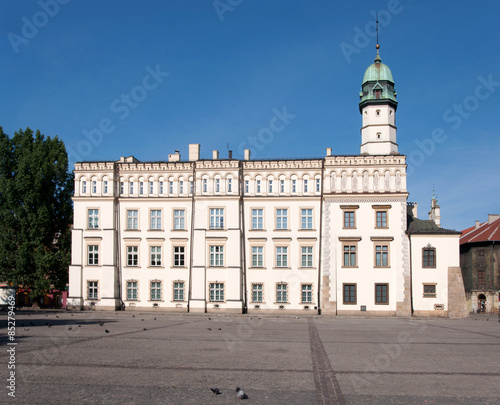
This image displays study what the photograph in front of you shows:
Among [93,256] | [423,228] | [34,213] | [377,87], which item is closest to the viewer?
[423,228]

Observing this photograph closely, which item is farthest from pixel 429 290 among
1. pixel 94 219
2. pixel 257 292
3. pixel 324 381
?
pixel 324 381

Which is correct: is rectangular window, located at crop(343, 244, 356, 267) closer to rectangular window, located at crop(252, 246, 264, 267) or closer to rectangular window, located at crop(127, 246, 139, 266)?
rectangular window, located at crop(252, 246, 264, 267)

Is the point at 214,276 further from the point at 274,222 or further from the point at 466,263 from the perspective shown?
the point at 466,263

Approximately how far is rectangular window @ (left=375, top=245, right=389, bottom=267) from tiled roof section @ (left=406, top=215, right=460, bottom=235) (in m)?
2.78

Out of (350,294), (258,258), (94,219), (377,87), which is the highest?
(377,87)

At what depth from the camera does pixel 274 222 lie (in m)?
51.6

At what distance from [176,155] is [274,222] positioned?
13925 millimetres

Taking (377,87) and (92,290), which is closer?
(92,290)

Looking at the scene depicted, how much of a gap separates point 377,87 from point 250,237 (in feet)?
68.0

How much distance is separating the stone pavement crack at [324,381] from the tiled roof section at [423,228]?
30.7m

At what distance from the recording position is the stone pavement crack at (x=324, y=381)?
40.1ft

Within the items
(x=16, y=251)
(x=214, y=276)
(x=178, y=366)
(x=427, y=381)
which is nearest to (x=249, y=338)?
(x=178, y=366)

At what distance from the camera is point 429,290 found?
48.8 m

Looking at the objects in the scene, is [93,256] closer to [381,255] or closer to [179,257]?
[179,257]
